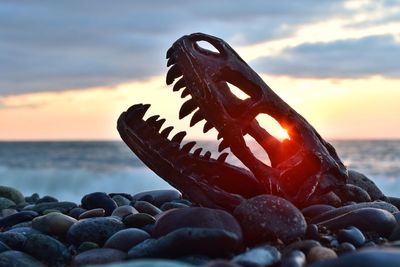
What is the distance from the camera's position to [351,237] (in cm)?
448

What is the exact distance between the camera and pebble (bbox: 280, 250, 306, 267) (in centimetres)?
367

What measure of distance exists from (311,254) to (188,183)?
1.27 meters

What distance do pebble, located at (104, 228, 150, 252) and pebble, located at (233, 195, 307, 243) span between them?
75 cm

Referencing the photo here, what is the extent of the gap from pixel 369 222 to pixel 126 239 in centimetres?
182

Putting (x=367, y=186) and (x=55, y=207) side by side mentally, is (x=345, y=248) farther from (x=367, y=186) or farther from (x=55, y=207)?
(x=55, y=207)

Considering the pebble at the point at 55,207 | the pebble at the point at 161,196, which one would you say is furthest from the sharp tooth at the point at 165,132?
the pebble at the point at 161,196

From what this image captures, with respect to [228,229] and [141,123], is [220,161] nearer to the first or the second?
[141,123]

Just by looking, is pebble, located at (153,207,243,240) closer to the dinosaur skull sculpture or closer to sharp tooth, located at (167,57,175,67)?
the dinosaur skull sculpture

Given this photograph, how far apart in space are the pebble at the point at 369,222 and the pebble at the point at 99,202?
2369 millimetres

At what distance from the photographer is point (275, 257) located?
12.6 feet

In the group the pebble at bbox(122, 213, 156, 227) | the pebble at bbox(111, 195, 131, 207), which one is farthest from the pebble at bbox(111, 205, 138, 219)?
the pebble at bbox(111, 195, 131, 207)

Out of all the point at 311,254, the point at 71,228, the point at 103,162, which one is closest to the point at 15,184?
the point at 103,162

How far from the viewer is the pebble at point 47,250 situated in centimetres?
481

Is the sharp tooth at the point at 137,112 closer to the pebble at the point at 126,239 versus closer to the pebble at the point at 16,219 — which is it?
the pebble at the point at 126,239
